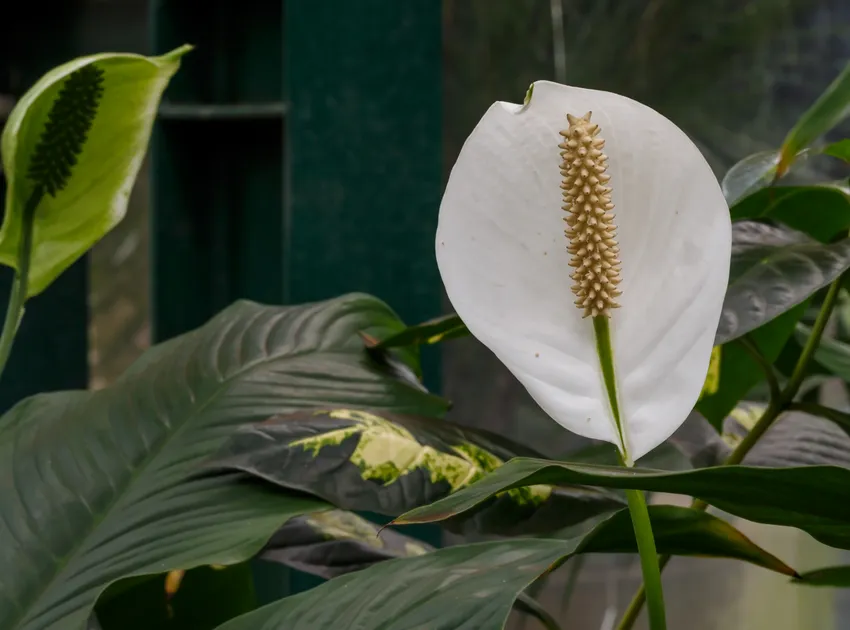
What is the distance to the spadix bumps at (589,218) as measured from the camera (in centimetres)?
22

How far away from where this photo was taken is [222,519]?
0.37 m

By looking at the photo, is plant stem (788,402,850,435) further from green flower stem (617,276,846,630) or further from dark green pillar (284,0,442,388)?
dark green pillar (284,0,442,388)

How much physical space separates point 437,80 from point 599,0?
208 millimetres

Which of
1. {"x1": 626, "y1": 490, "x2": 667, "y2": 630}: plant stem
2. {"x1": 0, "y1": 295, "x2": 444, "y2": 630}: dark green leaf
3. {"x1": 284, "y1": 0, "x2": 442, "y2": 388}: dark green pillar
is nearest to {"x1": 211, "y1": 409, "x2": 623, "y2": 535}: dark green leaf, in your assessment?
{"x1": 0, "y1": 295, "x2": 444, "y2": 630}: dark green leaf

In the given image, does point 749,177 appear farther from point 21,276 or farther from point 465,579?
point 21,276

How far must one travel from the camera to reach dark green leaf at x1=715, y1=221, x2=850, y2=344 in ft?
0.96

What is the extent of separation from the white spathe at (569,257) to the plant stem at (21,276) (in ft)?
0.78

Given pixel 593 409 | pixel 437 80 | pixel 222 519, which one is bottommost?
pixel 222 519

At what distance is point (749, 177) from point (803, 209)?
12 centimetres

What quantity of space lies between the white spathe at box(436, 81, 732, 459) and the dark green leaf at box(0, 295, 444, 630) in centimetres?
17

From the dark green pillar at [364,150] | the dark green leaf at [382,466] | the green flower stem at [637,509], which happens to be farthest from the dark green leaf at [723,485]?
the dark green pillar at [364,150]

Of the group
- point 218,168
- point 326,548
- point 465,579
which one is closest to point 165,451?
point 326,548

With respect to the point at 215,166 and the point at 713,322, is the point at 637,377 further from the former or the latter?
the point at 215,166

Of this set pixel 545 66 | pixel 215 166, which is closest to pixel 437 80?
pixel 545 66
